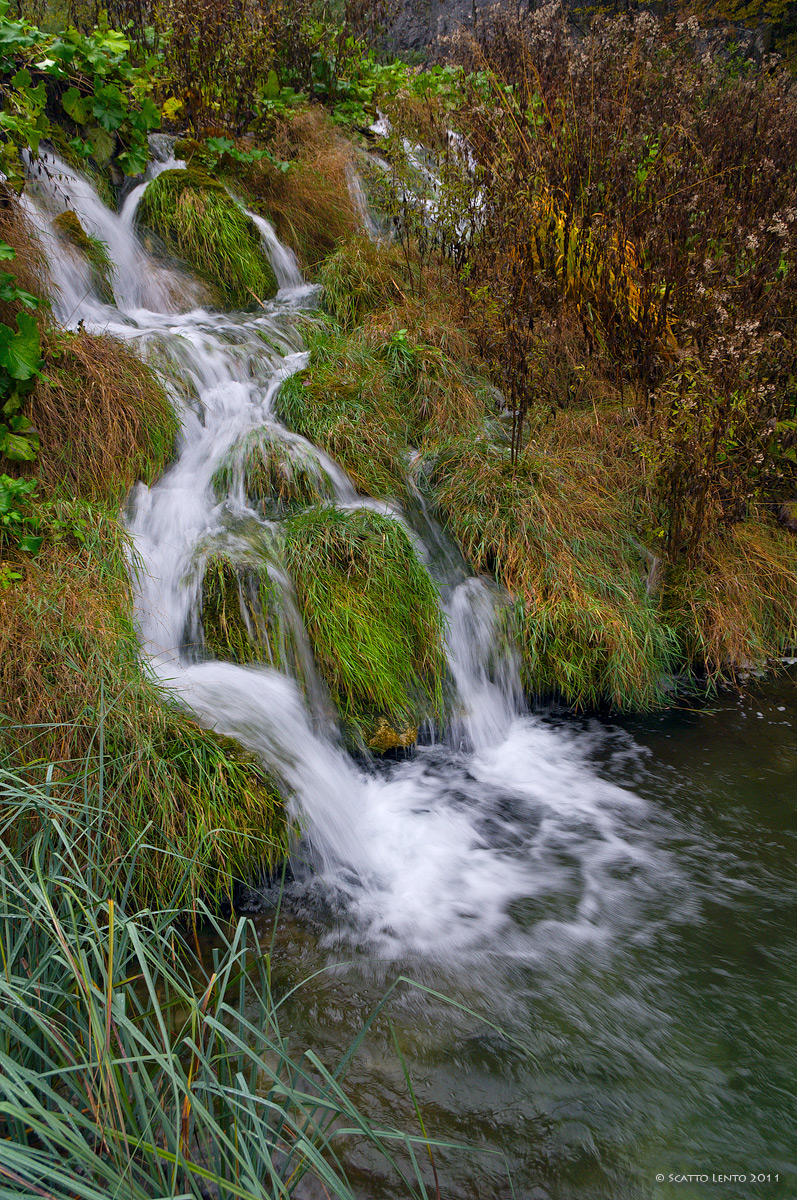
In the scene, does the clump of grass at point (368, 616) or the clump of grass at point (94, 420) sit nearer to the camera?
the clump of grass at point (368, 616)

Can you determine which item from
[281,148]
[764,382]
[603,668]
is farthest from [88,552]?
[281,148]

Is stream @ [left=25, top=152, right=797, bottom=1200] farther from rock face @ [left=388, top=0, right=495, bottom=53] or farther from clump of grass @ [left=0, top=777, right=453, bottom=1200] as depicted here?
rock face @ [left=388, top=0, right=495, bottom=53]

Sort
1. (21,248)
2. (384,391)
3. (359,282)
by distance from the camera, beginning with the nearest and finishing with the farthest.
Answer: (21,248) < (384,391) < (359,282)

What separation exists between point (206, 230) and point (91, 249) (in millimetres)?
969

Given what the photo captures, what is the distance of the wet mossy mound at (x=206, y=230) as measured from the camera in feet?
18.3

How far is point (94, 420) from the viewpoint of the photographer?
3820 millimetres

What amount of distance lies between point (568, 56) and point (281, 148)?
266 cm

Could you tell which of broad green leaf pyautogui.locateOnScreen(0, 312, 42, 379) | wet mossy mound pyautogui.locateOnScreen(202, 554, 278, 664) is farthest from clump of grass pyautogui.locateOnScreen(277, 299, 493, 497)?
broad green leaf pyautogui.locateOnScreen(0, 312, 42, 379)

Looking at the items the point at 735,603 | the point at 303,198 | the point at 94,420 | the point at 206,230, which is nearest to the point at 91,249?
the point at 206,230

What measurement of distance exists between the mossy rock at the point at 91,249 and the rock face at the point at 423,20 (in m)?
8.43

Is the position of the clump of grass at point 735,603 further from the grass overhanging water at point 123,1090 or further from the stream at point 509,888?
the grass overhanging water at point 123,1090

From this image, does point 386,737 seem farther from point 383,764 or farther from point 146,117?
point 146,117

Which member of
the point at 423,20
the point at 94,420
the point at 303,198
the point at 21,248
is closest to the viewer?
the point at 94,420

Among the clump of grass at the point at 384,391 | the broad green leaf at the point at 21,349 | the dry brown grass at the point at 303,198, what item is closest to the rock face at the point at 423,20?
the dry brown grass at the point at 303,198
